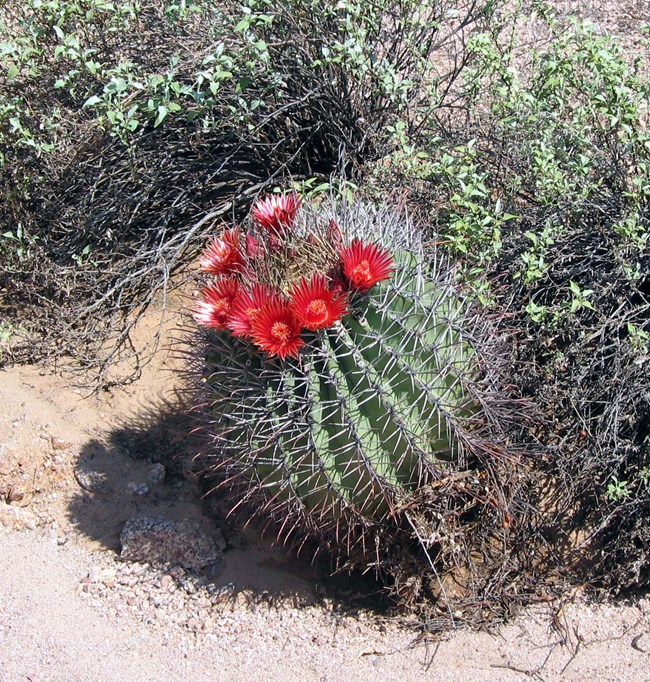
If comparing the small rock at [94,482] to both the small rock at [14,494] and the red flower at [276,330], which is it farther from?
the red flower at [276,330]

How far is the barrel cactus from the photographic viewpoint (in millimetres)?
3186

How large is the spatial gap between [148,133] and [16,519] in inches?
88.3

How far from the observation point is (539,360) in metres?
Result: 4.03

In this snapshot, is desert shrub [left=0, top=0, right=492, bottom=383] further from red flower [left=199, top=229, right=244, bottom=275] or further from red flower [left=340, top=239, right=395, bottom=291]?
red flower [left=340, top=239, right=395, bottom=291]

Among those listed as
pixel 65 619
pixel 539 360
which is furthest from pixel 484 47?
pixel 65 619

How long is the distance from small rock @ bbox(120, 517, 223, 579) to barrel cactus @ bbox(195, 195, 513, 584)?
63cm

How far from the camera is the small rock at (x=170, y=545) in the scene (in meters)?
4.00

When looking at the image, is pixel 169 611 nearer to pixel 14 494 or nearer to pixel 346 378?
pixel 14 494

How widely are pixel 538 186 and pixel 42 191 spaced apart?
2858mm

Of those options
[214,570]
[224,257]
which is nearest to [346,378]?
[224,257]

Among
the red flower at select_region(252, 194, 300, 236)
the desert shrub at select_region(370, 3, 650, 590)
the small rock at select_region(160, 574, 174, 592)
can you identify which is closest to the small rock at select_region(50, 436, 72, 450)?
the small rock at select_region(160, 574, 174, 592)

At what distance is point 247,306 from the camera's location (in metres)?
3.19

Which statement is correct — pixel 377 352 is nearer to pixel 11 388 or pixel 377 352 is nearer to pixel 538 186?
pixel 538 186

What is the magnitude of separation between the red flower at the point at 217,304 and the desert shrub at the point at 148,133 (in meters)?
1.58
